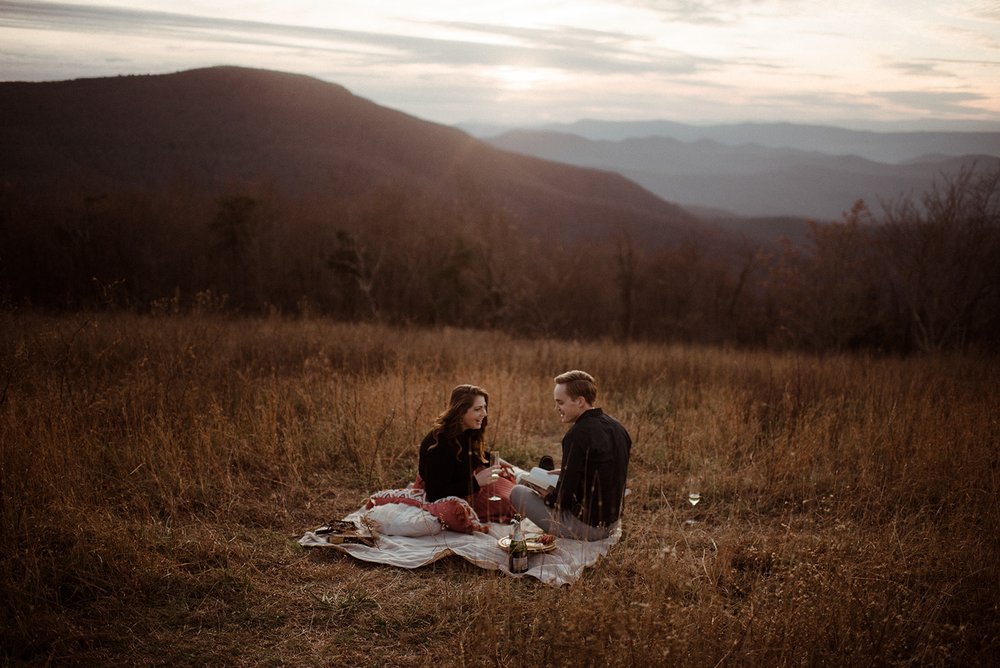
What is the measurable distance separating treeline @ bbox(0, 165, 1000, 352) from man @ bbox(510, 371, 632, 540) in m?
19.8

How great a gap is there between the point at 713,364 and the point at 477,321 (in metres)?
17.6

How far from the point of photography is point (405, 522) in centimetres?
511

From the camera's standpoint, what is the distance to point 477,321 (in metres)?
29.2

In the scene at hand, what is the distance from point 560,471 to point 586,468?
491 mm

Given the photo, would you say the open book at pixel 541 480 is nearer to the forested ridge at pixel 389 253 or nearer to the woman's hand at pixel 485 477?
the woman's hand at pixel 485 477

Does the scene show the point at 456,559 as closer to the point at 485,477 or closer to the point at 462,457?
the point at 485,477

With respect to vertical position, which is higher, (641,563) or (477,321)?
(641,563)

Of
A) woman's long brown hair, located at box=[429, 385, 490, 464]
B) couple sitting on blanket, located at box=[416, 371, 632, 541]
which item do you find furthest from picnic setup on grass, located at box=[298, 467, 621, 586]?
woman's long brown hair, located at box=[429, 385, 490, 464]

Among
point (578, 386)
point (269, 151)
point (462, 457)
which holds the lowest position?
point (462, 457)

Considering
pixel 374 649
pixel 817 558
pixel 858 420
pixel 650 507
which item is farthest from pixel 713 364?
pixel 374 649

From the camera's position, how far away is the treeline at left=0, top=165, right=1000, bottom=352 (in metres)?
23.3

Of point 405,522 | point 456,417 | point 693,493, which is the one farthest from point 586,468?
point 693,493

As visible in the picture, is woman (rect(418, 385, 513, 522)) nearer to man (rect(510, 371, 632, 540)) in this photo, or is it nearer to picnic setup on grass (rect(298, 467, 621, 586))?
picnic setup on grass (rect(298, 467, 621, 586))

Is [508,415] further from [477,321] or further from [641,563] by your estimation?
[477,321]
